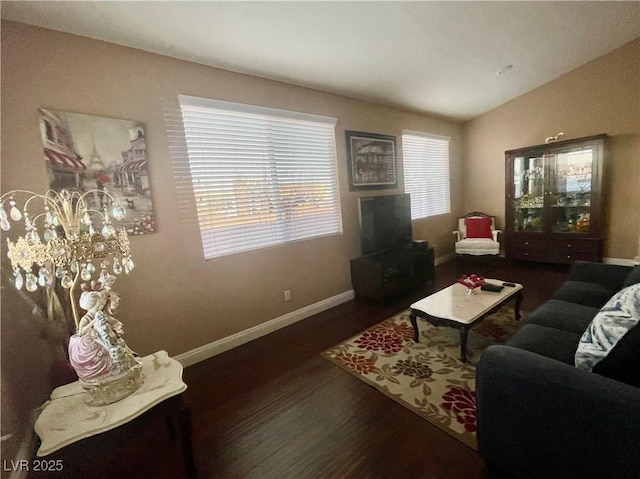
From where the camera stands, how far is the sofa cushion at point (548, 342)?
144 centimetres

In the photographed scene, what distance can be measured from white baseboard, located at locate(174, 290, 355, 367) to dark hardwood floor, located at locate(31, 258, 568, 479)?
0.09 metres

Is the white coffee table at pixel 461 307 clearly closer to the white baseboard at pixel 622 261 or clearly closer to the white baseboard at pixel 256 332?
the white baseboard at pixel 256 332

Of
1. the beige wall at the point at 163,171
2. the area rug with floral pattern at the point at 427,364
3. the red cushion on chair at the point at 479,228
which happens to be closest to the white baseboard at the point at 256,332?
the beige wall at the point at 163,171

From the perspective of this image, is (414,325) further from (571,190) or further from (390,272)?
(571,190)

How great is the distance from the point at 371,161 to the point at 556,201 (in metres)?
2.83

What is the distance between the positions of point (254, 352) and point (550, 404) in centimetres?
211

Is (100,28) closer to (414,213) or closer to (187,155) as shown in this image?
(187,155)

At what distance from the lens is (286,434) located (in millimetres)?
1591

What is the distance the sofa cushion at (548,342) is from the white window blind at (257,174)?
6.91 ft

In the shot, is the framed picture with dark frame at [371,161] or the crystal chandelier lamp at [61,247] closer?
the crystal chandelier lamp at [61,247]

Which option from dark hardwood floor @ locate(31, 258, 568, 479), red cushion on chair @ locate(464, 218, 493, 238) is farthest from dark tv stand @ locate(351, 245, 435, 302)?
red cushion on chair @ locate(464, 218, 493, 238)

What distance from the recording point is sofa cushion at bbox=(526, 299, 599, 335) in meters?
1.71

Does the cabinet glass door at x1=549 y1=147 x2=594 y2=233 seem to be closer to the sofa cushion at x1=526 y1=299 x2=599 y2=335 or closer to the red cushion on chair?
the red cushion on chair

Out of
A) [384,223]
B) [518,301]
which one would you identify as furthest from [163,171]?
[518,301]
